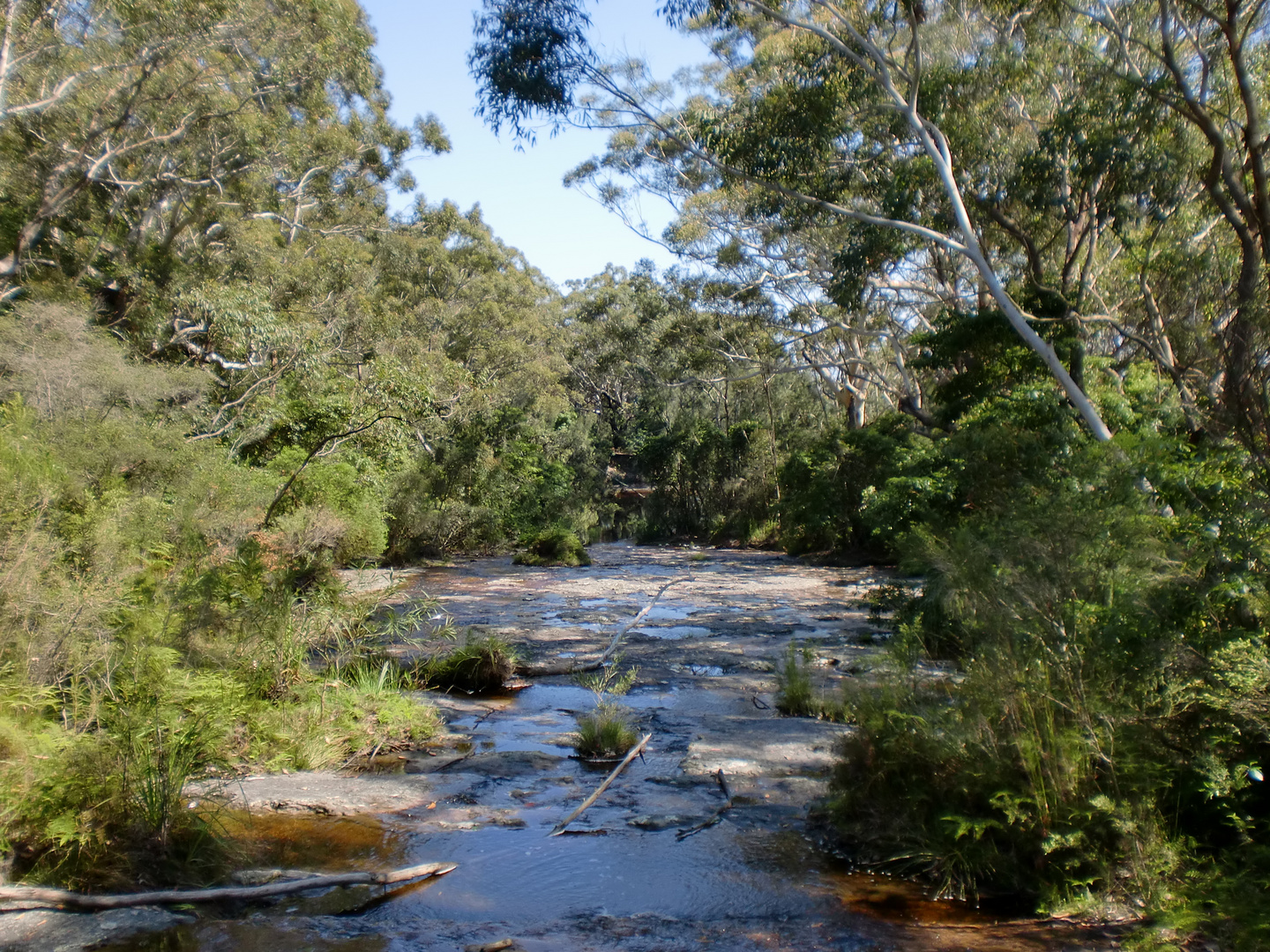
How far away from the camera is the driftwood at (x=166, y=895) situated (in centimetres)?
398

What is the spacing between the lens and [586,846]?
5430mm

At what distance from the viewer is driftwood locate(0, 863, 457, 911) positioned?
398cm

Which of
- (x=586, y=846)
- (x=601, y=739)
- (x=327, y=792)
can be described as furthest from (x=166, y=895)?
(x=601, y=739)

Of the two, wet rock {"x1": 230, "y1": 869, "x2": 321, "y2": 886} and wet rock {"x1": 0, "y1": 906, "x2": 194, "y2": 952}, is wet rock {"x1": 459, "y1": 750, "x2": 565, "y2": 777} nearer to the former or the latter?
wet rock {"x1": 230, "y1": 869, "x2": 321, "y2": 886}

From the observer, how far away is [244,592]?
7.05 meters

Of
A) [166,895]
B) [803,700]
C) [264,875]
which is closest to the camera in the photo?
[166,895]

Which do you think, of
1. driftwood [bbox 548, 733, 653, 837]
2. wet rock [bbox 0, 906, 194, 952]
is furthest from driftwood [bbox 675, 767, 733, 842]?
wet rock [bbox 0, 906, 194, 952]

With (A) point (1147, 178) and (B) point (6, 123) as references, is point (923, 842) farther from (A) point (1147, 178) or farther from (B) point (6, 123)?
(B) point (6, 123)

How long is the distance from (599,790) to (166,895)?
2689 millimetres

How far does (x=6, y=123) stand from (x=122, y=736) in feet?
54.8

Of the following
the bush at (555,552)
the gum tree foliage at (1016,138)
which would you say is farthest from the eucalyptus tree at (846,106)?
the bush at (555,552)

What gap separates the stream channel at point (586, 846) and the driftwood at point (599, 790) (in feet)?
0.25

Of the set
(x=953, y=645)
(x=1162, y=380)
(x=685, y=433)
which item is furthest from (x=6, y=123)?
(x=685, y=433)

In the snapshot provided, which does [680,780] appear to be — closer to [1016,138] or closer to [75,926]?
[75,926]
